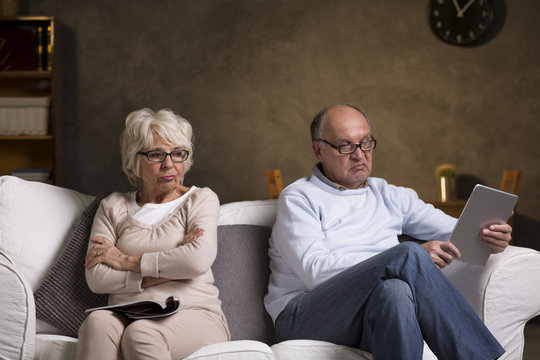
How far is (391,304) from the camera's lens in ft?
5.12

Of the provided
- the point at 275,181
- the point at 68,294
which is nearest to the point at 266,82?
the point at 275,181

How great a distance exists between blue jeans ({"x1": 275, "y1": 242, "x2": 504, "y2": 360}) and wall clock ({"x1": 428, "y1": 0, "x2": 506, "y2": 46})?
3020 millimetres

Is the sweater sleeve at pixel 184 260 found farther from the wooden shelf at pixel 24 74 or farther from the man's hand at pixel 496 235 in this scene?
the wooden shelf at pixel 24 74

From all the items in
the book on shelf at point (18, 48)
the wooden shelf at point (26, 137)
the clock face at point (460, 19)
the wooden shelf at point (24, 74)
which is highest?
the clock face at point (460, 19)

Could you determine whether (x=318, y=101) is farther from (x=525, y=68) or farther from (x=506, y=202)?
(x=506, y=202)

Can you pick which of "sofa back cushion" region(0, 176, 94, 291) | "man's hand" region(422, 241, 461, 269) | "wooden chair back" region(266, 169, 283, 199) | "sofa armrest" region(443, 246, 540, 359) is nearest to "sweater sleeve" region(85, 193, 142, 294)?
"sofa back cushion" region(0, 176, 94, 291)

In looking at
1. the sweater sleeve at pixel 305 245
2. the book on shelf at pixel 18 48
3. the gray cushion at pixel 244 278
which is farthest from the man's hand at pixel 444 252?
the book on shelf at pixel 18 48

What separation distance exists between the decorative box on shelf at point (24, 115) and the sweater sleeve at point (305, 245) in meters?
2.60

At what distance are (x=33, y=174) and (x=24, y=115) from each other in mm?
396

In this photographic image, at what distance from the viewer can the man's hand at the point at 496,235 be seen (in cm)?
187

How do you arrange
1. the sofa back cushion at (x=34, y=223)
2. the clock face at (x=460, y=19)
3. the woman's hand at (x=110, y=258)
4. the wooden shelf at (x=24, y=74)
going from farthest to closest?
1. the clock face at (x=460, y=19)
2. the wooden shelf at (x=24, y=74)
3. the sofa back cushion at (x=34, y=223)
4. the woman's hand at (x=110, y=258)

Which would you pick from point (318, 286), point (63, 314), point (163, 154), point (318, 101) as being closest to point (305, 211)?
point (318, 286)

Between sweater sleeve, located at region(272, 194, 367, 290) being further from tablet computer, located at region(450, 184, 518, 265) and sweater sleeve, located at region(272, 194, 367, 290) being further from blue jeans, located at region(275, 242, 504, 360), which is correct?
tablet computer, located at region(450, 184, 518, 265)

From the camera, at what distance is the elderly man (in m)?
1.59
